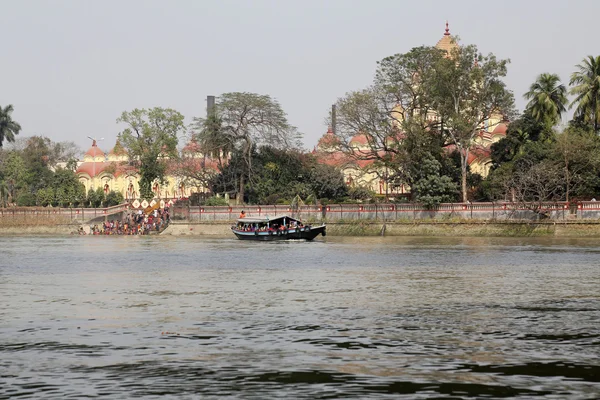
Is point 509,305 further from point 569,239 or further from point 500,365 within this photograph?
point 569,239

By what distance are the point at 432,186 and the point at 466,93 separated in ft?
22.4

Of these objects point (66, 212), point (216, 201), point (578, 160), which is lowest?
point (66, 212)

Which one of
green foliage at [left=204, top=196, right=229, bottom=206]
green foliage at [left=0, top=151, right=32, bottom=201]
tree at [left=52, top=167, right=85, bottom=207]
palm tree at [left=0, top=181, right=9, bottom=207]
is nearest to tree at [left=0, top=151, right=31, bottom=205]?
green foliage at [left=0, top=151, right=32, bottom=201]

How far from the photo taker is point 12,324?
67.3ft

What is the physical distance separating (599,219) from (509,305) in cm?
3483

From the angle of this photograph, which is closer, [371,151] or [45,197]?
[371,151]

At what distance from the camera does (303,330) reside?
19.4m

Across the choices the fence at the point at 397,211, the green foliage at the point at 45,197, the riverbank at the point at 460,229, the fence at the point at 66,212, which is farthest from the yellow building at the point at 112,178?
the riverbank at the point at 460,229

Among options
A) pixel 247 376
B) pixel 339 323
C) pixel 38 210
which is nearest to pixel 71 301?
pixel 339 323

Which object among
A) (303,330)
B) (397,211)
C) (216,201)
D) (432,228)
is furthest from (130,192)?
(303,330)

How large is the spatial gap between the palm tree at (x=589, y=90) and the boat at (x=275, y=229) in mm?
19499

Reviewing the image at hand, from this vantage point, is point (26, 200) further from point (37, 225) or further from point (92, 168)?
point (37, 225)

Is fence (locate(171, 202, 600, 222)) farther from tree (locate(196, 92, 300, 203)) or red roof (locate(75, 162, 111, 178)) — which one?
red roof (locate(75, 162, 111, 178))

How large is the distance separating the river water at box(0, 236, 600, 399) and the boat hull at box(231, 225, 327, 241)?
880 inches
